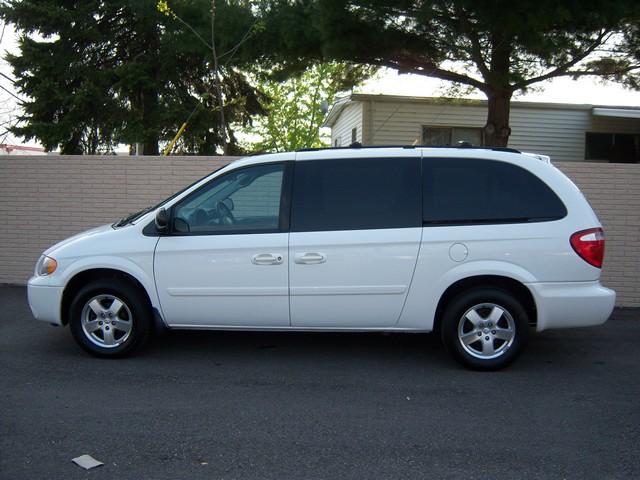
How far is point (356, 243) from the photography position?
5988 mm

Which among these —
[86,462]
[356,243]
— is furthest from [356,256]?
[86,462]

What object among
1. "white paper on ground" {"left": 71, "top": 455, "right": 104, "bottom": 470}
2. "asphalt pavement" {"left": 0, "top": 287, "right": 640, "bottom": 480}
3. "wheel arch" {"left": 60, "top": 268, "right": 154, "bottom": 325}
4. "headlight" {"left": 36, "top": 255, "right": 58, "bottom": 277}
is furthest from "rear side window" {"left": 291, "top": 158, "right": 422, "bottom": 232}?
"white paper on ground" {"left": 71, "top": 455, "right": 104, "bottom": 470}

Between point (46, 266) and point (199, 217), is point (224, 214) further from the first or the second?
point (46, 266)

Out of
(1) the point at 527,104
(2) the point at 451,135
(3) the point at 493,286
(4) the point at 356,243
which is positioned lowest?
(3) the point at 493,286

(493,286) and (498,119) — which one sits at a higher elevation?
(498,119)

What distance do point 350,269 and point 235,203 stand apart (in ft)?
4.00

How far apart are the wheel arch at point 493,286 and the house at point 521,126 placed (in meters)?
10.7

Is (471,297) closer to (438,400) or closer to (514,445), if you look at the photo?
(438,400)

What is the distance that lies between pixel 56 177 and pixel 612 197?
25.9ft

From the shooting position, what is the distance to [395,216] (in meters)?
6.06

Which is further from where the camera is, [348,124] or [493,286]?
[348,124]

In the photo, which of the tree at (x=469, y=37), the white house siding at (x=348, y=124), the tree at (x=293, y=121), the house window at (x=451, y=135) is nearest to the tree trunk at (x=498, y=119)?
the tree at (x=469, y=37)

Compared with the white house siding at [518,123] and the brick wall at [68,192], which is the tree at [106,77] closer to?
the white house siding at [518,123]

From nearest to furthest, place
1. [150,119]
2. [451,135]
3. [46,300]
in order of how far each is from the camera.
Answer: [46,300] → [451,135] → [150,119]
